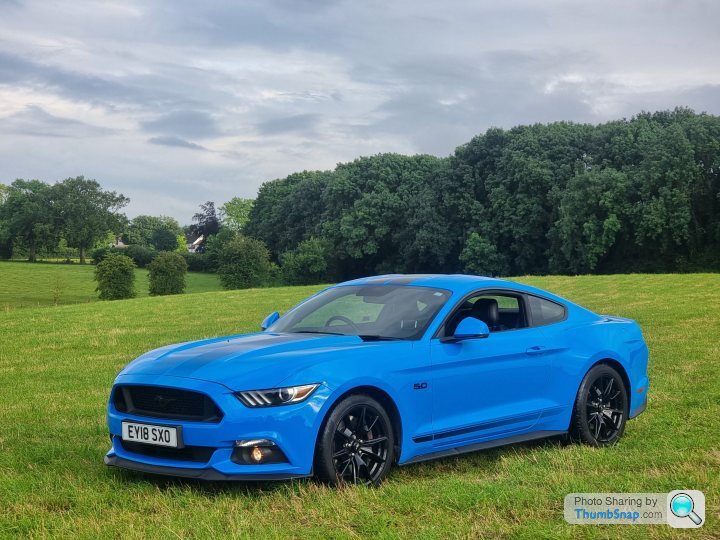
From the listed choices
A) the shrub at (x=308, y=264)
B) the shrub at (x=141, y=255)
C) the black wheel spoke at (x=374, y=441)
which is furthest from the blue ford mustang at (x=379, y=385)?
the shrub at (x=141, y=255)

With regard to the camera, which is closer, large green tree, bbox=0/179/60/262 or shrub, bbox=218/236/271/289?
shrub, bbox=218/236/271/289

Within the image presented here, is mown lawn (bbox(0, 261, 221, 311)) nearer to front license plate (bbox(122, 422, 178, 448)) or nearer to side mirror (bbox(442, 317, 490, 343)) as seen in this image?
front license plate (bbox(122, 422, 178, 448))

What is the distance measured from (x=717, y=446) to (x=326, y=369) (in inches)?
144

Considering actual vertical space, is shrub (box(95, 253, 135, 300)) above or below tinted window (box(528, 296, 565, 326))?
below

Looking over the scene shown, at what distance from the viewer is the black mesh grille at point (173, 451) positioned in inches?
235

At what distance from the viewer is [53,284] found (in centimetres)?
7850

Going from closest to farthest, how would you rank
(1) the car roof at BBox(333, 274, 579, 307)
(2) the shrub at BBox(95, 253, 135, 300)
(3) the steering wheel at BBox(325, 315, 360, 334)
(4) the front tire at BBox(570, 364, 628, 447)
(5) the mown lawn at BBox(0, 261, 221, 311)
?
(3) the steering wheel at BBox(325, 315, 360, 334) → (1) the car roof at BBox(333, 274, 579, 307) → (4) the front tire at BBox(570, 364, 628, 447) → (2) the shrub at BBox(95, 253, 135, 300) → (5) the mown lawn at BBox(0, 261, 221, 311)

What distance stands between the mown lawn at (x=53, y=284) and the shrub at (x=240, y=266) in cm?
395

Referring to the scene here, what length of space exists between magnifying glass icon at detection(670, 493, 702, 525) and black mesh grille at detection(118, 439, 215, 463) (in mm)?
2993

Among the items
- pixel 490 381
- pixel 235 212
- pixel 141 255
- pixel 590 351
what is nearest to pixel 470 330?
pixel 490 381

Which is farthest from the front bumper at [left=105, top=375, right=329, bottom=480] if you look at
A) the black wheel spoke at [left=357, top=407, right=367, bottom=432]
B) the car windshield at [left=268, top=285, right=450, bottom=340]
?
the car windshield at [left=268, top=285, right=450, bottom=340]

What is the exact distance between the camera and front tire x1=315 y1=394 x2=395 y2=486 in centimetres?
602

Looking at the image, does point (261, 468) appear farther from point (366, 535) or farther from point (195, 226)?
point (195, 226)

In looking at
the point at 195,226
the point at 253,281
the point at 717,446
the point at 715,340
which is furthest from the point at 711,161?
the point at 195,226
